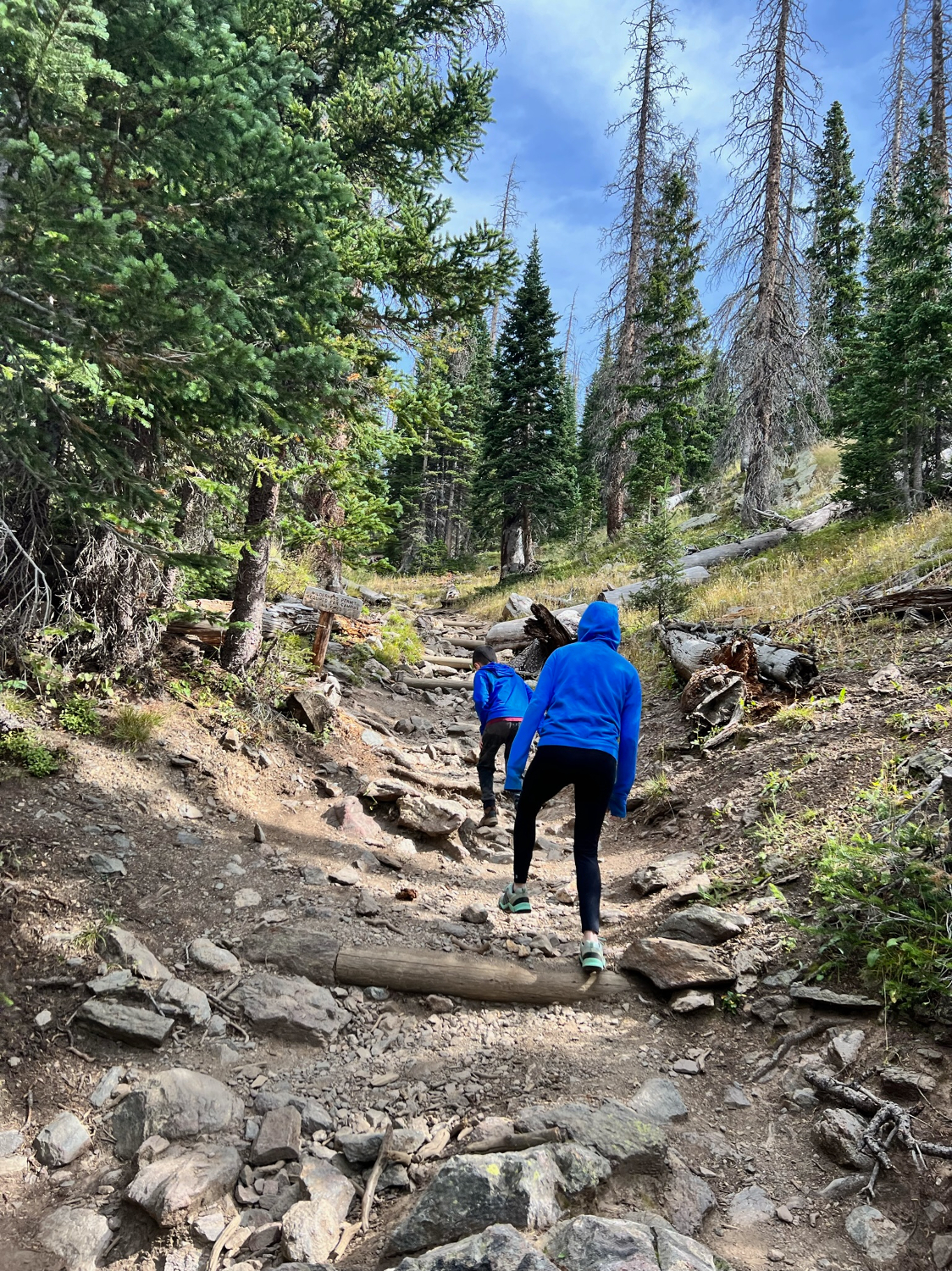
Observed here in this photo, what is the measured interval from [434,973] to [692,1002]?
5.33ft

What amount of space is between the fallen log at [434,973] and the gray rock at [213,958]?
129 mm

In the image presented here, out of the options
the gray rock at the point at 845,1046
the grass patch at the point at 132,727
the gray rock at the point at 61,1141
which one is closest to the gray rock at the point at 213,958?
the gray rock at the point at 61,1141

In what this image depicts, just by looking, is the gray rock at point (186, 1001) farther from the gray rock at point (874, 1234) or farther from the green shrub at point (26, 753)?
the gray rock at point (874, 1234)

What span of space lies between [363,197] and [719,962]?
356 inches

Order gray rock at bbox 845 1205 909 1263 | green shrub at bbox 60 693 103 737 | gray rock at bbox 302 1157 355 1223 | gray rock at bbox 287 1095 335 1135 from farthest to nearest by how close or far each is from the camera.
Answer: green shrub at bbox 60 693 103 737, gray rock at bbox 287 1095 335 1135, gray rock at bbox 302 1157 355 1223, gray rock at bbox 845 1205 909 1263

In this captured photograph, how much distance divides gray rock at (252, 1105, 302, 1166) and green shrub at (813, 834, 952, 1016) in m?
3.00

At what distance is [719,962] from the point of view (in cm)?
423

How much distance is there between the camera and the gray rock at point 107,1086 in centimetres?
352

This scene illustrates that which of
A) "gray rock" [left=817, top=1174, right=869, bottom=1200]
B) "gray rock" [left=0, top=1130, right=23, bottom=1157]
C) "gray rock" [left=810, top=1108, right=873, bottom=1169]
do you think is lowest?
"gray rock" [left=0, top=1130, right=23, bottom=1157]

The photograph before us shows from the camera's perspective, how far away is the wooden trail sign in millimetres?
9156

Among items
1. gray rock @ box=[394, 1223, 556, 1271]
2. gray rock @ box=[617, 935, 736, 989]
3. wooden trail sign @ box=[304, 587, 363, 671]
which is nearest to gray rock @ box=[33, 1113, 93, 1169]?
gray rock @ box=[394, 1223, 556, 1271]

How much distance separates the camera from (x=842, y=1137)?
9.51 feet

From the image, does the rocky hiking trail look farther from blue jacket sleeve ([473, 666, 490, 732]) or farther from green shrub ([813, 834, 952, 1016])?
blue jacket sleeve ([473, 666, 490, 732])

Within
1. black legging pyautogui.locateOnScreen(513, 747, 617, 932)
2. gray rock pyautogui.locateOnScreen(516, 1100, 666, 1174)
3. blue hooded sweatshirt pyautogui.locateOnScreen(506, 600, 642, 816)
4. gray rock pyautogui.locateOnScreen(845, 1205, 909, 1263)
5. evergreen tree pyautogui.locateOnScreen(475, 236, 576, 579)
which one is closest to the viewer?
gray rock pyautogui.locateOnScreen(845, 1205, 909, 1263)
